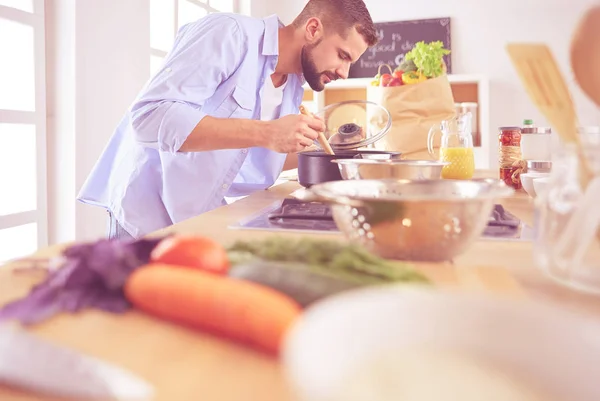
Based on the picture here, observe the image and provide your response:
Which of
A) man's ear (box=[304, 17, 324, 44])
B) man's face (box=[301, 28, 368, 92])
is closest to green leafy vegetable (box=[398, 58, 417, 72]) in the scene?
man's face (box=[301, 28, 368, 92])

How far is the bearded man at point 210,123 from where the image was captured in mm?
1337

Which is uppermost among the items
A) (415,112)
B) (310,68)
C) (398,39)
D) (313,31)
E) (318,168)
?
(398,39)

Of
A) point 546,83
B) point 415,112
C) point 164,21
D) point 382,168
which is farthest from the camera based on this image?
point 164,21

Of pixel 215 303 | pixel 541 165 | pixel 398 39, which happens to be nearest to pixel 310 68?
pixel 541 165

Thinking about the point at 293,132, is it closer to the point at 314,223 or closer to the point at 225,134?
the point at 225,134

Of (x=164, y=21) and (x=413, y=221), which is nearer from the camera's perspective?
(x=413, y=221)

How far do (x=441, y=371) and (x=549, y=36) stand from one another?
3.93m

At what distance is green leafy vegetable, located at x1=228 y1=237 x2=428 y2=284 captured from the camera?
0.43 m

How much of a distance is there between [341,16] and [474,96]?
89.7 inches

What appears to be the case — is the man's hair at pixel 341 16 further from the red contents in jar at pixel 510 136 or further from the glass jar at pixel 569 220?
the glass jar at pixel 569 220

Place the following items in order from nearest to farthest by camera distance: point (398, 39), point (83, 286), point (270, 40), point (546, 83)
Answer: point (83, 286), point (546, 83), point (270, 40), point (398, 39)

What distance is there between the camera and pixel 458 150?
1.47 metres

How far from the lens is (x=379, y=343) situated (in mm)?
291

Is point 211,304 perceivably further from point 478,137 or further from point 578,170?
point 478,137
